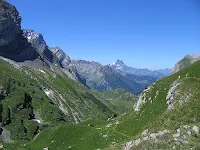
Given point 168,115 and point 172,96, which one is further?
point 172,96

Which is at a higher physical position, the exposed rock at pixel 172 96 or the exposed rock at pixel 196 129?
the exposed rock at pixel 172 96

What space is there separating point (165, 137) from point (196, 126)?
231 inches

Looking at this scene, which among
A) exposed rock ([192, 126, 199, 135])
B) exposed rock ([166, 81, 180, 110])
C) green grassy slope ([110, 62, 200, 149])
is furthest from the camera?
exposed rock ([166, 81, 180, 110])

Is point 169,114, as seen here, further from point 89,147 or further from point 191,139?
point 89,147

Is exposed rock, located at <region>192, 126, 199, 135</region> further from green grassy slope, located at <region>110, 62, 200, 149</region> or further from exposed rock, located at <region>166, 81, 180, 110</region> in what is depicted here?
exposed rock, located at <region>166, 81, 180, 110</region>

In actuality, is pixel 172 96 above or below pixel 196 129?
above

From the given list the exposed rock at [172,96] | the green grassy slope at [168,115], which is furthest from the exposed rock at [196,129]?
the exposed rock at [172,96]

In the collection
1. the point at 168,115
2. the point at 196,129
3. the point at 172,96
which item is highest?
the point at 172,96

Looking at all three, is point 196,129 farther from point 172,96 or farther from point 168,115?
point 172,96

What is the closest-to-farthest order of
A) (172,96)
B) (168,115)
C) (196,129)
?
(196,129)
(168,115)
(172,96)

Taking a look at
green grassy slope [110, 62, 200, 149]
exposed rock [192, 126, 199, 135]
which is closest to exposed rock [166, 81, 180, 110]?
green grassy slope [110, 62, 200, 149]

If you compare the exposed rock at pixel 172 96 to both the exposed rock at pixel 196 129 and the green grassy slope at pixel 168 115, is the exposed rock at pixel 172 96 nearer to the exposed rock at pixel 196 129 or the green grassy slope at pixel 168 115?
the green grassy slope at pixel 168 115

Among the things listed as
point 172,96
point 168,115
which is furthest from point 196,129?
point 172,96

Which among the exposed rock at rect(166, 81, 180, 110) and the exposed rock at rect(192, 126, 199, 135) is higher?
the exposed rock at rect(166, 81, 180, 110)
